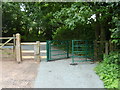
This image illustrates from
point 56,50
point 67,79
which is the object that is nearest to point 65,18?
point 56,50

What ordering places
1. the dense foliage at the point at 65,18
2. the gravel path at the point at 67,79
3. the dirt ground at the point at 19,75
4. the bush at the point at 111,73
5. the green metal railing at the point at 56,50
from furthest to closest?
the green metal railing at the point at 56,50, the dense foliage at the point at 65,18, the dirt ground at the point at 19,75, the gravel path at the point at 67,79, the bush at the point at 111,73

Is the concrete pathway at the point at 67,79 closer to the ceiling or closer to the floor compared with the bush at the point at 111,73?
closer to the floor

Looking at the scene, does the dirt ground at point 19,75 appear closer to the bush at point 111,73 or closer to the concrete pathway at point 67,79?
the concrete pathway at point 67,79

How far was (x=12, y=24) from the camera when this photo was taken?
15.8m

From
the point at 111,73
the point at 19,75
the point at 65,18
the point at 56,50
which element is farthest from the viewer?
the point at 65,18

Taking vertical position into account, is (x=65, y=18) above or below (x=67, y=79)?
above

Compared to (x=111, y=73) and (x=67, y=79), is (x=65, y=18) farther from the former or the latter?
(x=111, y=73)

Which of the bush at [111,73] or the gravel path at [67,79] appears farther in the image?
the gravel path at [67,79]

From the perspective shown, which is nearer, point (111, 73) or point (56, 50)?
point (111, 73)

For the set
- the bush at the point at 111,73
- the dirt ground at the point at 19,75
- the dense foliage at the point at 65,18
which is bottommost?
the dirt ground at the point at 19,75

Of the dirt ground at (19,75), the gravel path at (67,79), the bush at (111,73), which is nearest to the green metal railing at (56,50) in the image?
the dirt ground at (19,75)

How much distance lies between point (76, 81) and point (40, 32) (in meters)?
16.0

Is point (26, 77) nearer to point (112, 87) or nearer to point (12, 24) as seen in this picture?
point (112, 87)

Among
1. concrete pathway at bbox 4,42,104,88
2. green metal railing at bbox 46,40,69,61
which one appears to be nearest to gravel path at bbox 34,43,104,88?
concrete pathway at bbox 4,42,104,88
